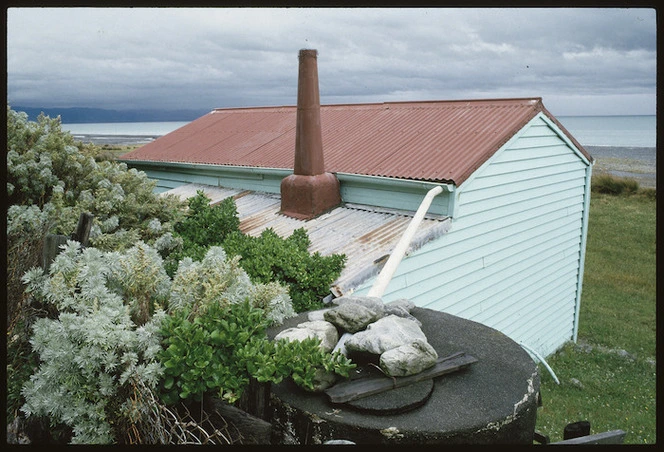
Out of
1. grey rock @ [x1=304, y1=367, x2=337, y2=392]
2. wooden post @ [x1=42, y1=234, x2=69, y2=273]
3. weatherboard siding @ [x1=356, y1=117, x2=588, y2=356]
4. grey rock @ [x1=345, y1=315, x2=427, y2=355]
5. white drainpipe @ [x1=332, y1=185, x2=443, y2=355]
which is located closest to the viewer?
grey rock @ [x1=304, y1=367, x2=337, y2=392]

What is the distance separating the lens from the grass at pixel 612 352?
33.3 feet

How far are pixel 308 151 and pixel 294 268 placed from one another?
11.1ft

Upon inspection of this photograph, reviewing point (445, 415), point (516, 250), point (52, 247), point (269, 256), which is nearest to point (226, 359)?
point (445, 415)

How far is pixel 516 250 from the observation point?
11133 mm

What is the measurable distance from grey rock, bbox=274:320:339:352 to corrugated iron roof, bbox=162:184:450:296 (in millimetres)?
2185

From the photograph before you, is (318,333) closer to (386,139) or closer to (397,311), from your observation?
(397,311)

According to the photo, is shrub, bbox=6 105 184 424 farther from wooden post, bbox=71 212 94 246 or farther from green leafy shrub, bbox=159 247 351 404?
green leafy shrub, bbox=159 247 351 404

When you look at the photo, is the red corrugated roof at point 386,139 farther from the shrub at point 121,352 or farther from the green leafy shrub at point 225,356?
the shrub at point 121,352

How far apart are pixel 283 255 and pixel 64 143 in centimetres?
422

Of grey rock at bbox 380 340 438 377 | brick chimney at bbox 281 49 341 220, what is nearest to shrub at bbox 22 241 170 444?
grey rock at bbox 380 340 438 377

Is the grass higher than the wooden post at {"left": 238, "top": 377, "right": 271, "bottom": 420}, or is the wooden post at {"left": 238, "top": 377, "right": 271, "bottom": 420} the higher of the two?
the wooden post at {"left": 238, "top": 377, "right": 271, "bottom": 420}

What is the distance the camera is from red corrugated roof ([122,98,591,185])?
9.28 m

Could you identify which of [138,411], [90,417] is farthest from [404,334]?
[90,417]

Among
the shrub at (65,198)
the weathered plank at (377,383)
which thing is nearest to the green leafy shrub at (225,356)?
the weathered plank at (377,383)
